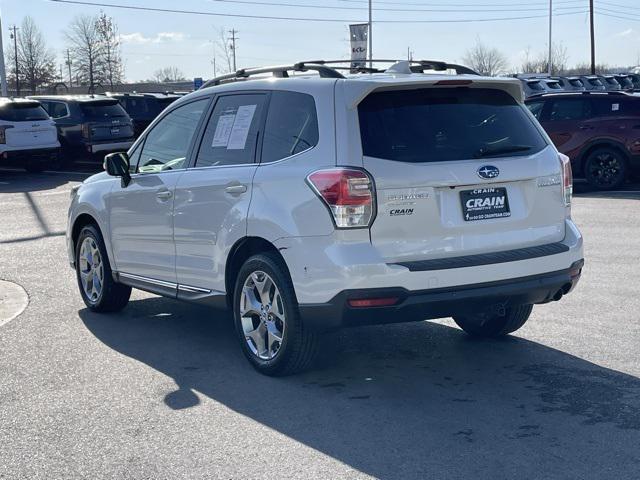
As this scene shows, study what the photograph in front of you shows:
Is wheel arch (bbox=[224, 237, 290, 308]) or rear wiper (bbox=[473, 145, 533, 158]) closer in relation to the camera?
rear wiper (bbox=[473, 145, 533, 158])

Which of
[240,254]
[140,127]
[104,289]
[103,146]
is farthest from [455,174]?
[140,127]

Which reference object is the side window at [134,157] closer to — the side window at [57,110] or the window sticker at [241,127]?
the window sticker at [241,127]

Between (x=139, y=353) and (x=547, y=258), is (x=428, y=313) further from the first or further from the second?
(x=139, y=353)

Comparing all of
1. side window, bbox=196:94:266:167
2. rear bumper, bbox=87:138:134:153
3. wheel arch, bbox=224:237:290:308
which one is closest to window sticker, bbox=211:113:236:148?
side window, bbox=196:94:266:167

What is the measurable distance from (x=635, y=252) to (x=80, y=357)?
20.8 feet

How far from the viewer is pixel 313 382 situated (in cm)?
612

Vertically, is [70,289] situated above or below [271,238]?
below

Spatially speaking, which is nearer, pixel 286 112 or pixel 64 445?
pixel 64 445

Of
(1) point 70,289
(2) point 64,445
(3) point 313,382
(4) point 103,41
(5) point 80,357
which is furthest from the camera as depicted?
(4) point 103,41

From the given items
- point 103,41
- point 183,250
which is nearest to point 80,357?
point 183,250

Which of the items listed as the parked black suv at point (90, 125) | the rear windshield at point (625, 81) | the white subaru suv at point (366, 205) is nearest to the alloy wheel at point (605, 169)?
the white subaru suv at point (366, 205)

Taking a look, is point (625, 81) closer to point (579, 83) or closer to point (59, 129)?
point (579, 83)

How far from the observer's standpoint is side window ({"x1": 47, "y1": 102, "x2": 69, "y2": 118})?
24.9m

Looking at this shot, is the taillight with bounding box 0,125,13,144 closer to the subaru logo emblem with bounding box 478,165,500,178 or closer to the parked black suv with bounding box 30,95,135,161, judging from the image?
the parked black suv with bounding box 30,95,135,161
